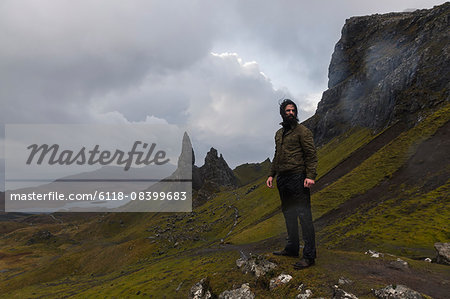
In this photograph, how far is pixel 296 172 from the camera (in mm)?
Answer: 11406

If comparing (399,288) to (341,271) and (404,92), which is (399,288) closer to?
(341,271)

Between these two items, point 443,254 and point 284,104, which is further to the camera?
point 443,254

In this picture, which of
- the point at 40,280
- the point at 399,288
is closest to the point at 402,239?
Result: the point at 399,288

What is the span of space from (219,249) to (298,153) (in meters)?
66.3

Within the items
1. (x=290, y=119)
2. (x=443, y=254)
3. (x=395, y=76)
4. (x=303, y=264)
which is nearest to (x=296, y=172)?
(x=290, y=119)

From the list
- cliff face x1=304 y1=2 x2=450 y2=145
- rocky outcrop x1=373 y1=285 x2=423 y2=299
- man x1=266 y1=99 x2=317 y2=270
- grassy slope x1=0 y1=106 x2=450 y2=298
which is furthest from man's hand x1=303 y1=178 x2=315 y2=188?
cliff face x1=304 y1=2 x2=450 y2=145

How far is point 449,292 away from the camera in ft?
30.9

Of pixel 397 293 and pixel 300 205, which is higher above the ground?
pixel 300 205

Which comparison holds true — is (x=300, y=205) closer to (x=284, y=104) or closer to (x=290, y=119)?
(x=290, y=119)

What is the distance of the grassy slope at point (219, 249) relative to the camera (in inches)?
593

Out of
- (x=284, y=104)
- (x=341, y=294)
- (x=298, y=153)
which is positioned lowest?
(x=341, y=294)

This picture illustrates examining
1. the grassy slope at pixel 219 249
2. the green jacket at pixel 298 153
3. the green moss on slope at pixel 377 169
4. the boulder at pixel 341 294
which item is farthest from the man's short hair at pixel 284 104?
the green moss on slope at pixel 377 169

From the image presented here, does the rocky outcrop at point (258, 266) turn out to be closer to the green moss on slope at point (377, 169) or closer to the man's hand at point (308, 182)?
the man's hand at point (308, 182)

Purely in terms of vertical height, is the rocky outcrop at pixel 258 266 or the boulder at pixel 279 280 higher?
the rocky outcrop at pixel 258 266
